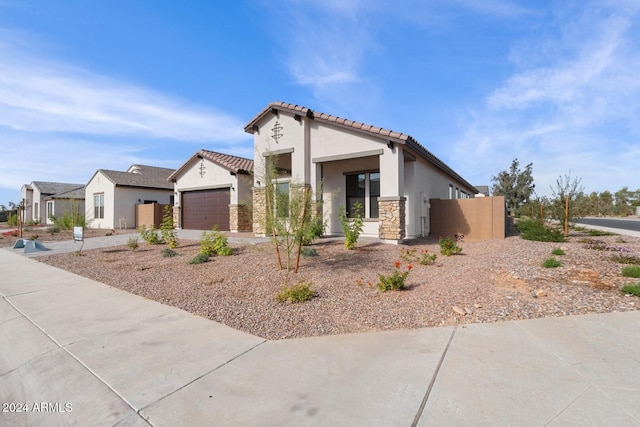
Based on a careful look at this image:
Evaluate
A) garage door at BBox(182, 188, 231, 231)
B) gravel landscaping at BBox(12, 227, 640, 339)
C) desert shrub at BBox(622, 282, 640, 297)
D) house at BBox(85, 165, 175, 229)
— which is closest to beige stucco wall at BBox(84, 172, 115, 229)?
house at BBox(85, 165, 175, 229)

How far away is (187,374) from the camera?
10.2 feet

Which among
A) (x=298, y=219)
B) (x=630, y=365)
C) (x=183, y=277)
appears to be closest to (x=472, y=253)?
(x=298, y=219)

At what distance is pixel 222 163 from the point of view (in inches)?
683

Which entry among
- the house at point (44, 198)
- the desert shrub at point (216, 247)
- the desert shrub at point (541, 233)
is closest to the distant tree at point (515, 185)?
the desert shrub at point (541, 233)

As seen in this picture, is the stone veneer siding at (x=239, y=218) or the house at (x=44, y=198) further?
the house at (x=44, y=198)

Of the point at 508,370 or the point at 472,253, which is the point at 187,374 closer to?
the point at 508,370

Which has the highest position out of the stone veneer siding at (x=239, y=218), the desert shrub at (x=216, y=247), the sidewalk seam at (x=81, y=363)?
the stone veneer siding at (x=239, y=218)

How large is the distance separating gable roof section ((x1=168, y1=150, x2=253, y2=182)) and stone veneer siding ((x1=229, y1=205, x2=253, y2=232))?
199 centimetres

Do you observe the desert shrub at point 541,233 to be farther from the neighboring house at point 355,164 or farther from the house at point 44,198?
the house at point 44,198

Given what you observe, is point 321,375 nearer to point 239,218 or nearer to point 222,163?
point 239,218

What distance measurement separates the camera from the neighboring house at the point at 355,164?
10.9 metres

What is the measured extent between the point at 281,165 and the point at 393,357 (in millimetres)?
12465

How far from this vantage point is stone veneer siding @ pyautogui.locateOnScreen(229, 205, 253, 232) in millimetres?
16719

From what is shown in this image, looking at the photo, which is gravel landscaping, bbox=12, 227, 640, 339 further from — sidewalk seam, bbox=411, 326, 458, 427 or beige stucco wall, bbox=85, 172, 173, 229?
beige stucco wall, bbox=85, 172, 173, 229
